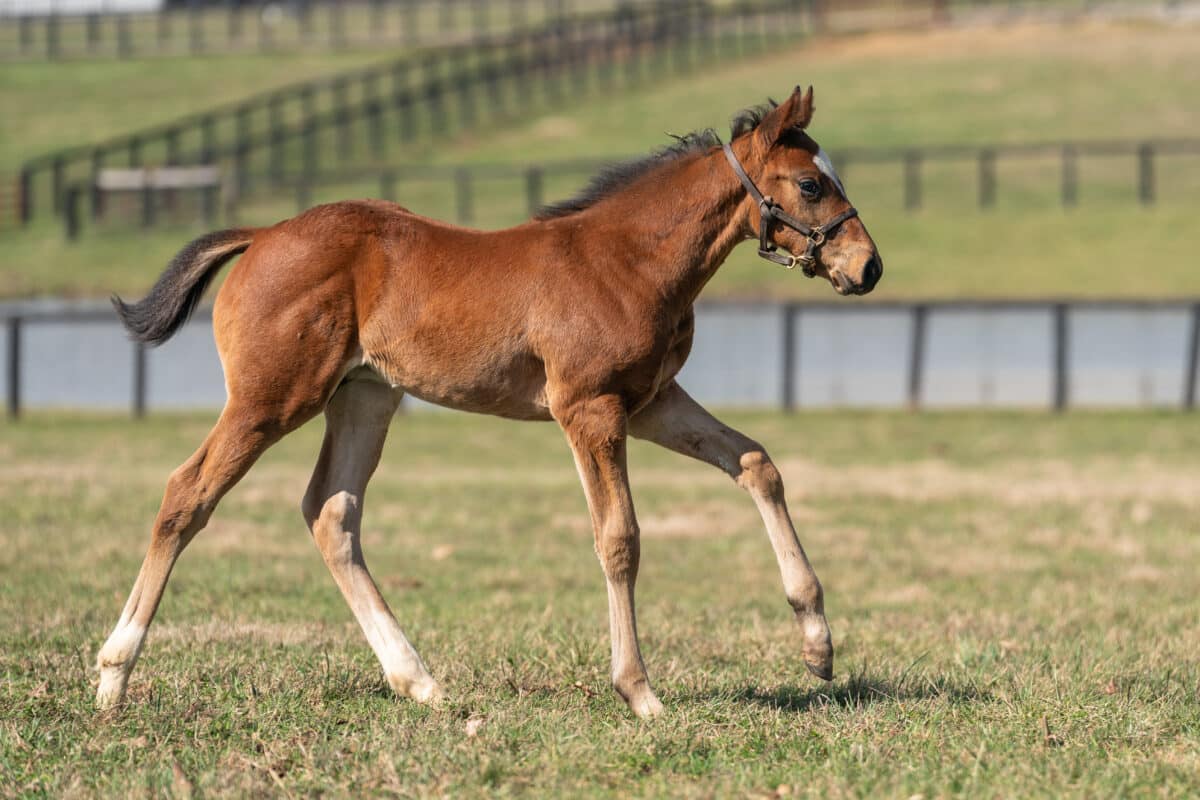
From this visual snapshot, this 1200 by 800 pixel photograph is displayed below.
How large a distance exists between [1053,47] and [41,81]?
3612 cm

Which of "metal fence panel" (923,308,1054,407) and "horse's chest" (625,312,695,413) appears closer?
"horse's chest" (625,312,695,413)

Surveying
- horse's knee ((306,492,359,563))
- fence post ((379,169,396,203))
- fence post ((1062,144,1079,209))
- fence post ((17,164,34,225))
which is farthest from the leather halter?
fence post ((17,164,34,225))

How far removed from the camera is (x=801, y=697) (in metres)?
7.29

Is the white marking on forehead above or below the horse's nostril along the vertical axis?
above

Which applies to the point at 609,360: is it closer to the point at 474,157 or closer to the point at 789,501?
the point at 789,501

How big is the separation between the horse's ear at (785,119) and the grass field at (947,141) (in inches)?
1076

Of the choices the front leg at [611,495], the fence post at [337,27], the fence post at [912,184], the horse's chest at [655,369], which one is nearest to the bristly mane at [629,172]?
the horse's chest at [655,369]

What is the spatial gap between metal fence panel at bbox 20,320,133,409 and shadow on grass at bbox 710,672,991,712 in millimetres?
21645

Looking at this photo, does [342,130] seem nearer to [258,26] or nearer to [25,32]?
[258,26]

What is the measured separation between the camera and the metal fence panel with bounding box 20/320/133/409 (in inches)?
1093

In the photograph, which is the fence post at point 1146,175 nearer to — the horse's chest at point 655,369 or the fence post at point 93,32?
the horse's chest at point 655,369

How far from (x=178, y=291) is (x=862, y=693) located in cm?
336

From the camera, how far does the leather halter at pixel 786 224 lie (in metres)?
6.88

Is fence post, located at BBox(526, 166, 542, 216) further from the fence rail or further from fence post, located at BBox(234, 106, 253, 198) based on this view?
the fence rail
